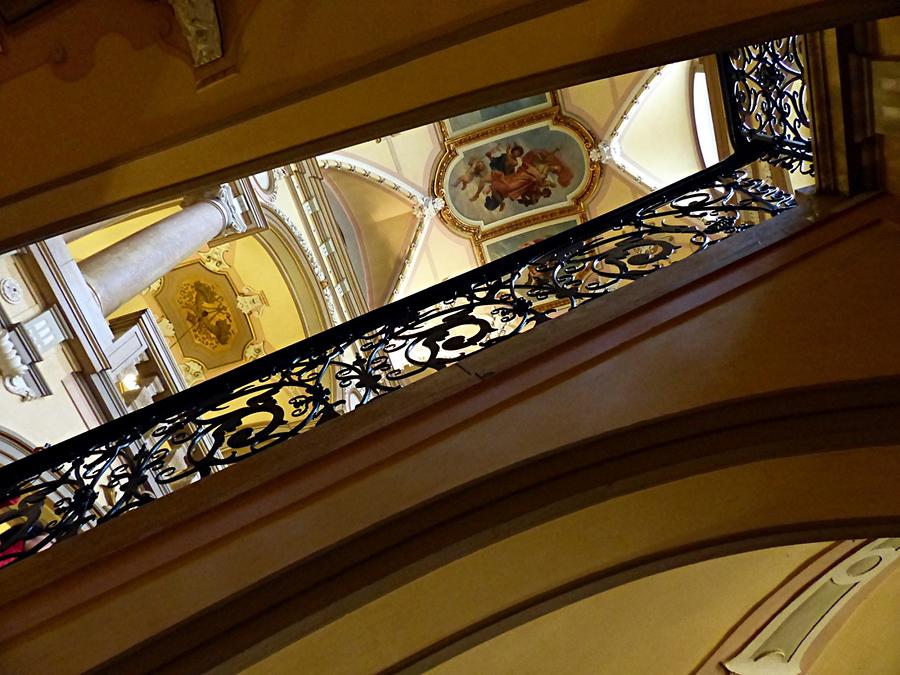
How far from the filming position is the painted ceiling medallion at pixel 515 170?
1506 cm

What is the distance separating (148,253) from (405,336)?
16.8 ft

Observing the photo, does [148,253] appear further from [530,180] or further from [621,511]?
[530,180]

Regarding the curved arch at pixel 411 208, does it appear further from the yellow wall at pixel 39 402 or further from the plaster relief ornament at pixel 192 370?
the yellow wall at pixel 39 402

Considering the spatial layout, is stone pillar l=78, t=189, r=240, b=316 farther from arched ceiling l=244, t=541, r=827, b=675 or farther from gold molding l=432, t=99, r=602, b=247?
gold molding l=432, t=99, r=602, b=247

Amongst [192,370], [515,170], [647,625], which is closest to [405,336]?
[647,625]

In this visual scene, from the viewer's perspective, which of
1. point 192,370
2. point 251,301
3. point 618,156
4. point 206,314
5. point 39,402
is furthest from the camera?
point 618,156

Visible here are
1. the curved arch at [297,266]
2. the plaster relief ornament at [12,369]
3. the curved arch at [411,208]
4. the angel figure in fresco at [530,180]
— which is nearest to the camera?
the plaster relief ornament at [12,369]

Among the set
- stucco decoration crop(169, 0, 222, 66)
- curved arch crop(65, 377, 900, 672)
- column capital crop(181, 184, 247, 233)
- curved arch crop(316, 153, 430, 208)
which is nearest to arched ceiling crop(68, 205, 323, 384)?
column capital crop(181, 184, 247, 233)

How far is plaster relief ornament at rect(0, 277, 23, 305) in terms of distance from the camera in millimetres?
5145

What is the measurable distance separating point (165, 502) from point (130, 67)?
1777 millimetres

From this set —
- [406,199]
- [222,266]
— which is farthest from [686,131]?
[222,266]

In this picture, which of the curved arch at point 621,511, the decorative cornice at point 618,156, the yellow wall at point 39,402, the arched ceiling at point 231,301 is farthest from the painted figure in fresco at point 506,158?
the curved arch at point 621,511

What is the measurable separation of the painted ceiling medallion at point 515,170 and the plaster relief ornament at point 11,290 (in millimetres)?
10749

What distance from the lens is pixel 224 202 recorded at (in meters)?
9.23
